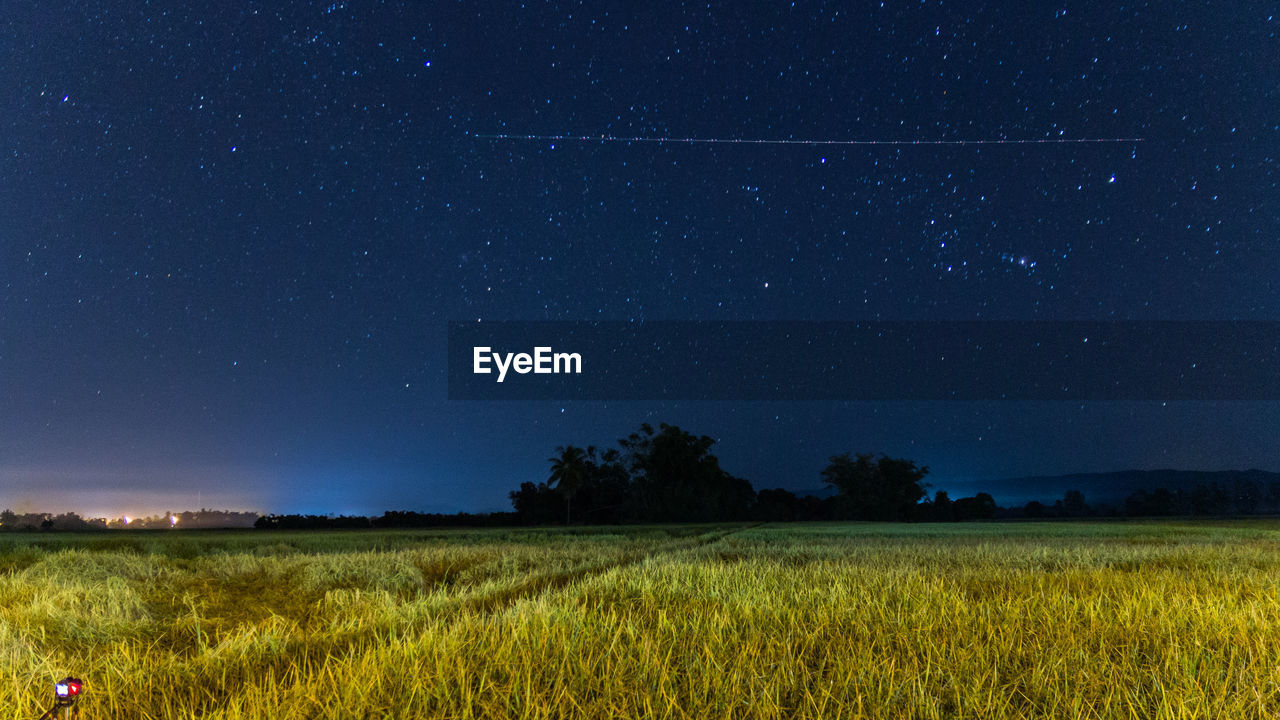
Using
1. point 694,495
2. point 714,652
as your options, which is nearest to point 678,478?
point 694,495

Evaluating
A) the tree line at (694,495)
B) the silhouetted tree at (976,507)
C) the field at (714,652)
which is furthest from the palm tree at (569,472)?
the field at (714,652)

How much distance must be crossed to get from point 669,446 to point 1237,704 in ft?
256

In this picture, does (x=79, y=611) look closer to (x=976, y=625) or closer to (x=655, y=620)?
(x=655, y=620)

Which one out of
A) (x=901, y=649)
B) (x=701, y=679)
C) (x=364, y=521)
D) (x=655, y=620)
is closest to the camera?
(x=701, y=679)

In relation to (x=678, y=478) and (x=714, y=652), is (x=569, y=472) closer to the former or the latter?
(x=678, y=478)

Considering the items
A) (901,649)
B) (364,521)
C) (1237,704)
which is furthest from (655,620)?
(364,521)

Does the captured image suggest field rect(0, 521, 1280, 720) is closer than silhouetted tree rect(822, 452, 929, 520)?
Yes

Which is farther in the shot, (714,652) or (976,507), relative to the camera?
(976,507)

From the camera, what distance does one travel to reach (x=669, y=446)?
80438mm

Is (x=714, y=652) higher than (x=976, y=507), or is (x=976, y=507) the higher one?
(x=714, y=652)

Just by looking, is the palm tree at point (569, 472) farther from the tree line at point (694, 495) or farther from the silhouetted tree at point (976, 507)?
the silhouetted tree at point (976, 507)

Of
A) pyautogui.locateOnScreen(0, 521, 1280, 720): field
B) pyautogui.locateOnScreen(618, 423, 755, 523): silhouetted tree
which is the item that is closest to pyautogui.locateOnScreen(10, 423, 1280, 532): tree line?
pyautogui.locateOnScreen(618, 423, 755, 523): silhouetted tree

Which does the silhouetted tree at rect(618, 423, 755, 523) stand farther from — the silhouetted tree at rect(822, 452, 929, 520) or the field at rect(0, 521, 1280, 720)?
the field at rect(0, 521, 1280, 720)

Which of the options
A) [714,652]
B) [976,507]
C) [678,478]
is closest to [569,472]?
[678,478]
